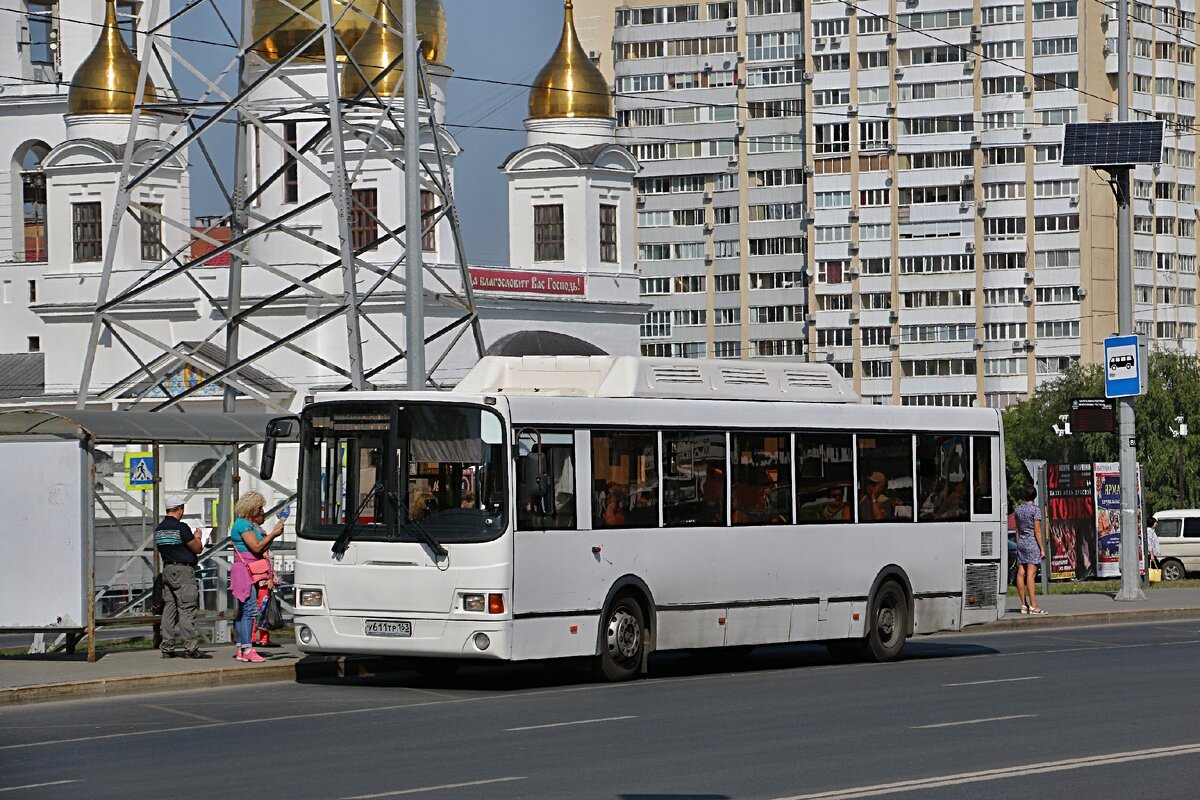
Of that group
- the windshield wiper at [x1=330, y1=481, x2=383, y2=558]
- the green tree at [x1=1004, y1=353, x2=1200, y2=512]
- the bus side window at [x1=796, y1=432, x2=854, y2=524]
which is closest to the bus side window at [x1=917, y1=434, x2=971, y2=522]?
the bus side window at [x1=796, y1=432, x2=854, y2=524]

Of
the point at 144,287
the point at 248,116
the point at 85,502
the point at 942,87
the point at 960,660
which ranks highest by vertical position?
the point at 942,87

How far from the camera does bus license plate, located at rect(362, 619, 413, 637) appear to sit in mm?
18672

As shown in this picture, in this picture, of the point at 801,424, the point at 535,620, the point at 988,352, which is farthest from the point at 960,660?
the point at 988,352

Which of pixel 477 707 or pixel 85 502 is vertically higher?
pixel 85 502

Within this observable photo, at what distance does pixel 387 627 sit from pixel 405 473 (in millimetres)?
1360

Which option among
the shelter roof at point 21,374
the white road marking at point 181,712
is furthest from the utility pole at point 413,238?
the shelter roof at point 21,374

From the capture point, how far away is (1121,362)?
32.9 metres

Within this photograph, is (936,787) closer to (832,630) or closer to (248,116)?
(832,630)

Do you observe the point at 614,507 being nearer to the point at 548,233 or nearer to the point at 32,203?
the point at 548,233

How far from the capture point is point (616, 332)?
72.2 metres

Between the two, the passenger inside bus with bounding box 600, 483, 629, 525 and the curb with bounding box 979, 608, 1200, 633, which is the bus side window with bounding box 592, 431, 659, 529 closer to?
the passenger inside bus with bounding box 600, 483, 629, 525

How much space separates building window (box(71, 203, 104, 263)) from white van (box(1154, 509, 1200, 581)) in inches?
1357

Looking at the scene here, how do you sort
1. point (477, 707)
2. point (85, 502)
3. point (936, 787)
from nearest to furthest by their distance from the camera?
point (936, 787) < point (477, 707) < point (85, 502)

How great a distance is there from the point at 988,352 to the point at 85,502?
9994 centimetres
